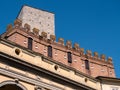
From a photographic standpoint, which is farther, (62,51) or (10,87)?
(62,51)

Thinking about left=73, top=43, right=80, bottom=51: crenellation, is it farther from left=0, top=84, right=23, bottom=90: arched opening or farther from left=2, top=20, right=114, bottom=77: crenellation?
left=0, top=84, right=23, bottom=90: arched opening

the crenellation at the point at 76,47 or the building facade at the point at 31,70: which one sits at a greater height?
the crenellation at the point at 76,47

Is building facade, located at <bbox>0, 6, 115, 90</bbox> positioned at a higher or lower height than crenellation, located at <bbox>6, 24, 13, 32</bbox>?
lower

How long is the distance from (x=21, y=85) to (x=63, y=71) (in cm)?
544

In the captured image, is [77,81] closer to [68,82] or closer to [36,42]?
[68,82]

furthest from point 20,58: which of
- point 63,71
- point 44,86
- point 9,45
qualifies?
point 63,71

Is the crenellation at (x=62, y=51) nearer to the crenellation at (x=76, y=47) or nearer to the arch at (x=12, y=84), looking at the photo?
the crenellation at (x=76, y=47)

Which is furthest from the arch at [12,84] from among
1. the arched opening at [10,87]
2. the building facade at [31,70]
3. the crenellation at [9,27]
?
the crenellation at [9,27]

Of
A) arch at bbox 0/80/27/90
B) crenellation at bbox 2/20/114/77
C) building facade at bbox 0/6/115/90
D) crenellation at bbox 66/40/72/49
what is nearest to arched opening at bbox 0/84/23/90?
building facade at bbox 0/6/115/90

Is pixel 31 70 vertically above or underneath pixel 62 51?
underneath

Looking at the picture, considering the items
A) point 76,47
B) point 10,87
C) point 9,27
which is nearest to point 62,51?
point 76,47

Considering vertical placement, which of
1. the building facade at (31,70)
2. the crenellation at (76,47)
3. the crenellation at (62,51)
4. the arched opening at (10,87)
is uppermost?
the crenellation at (76,47)

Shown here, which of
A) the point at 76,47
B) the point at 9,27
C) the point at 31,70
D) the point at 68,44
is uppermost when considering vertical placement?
the point at 9,27

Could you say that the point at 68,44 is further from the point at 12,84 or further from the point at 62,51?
the point at 12,84
